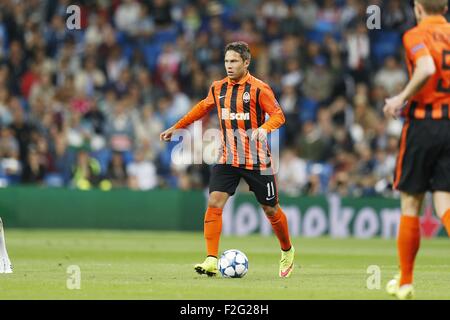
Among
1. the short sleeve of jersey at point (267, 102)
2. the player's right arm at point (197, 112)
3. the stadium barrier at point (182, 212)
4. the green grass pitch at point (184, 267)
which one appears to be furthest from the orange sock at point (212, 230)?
the stadium barrier at point (182, 212)

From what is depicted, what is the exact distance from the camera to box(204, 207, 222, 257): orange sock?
11.1 meters

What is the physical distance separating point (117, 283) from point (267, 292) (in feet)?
5.16

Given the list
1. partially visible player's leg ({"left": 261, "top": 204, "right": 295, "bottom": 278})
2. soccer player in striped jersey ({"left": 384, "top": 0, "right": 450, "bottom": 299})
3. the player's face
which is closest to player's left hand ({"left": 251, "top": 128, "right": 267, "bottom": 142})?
the player's face

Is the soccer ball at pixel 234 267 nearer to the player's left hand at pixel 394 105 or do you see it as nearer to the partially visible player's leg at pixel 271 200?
the partially visible player's leg at pixel 271 200

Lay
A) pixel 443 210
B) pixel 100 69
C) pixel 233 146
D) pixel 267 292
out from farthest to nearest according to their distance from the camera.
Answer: pixel 100 69 < pixel 233 146 < pixel 267 292 < pixel 443 210

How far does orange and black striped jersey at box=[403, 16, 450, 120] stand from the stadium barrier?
12361 mm

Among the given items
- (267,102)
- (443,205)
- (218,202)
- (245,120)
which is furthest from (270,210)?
(443,205)

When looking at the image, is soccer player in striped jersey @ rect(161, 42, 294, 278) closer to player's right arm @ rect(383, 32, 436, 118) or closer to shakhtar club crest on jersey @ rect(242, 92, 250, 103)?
shakhtar club crest on jersey @ rect(242, 92, 250, 103)

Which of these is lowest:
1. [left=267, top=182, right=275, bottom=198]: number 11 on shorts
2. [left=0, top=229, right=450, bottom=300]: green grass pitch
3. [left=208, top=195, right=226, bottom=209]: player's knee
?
[left=0, top=229, right=450, bottom=300]: green grass pitch

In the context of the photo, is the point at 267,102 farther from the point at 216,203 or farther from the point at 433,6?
the point at 433,6

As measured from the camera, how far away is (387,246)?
1833 centimetres

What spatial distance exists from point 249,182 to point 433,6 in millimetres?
3582
